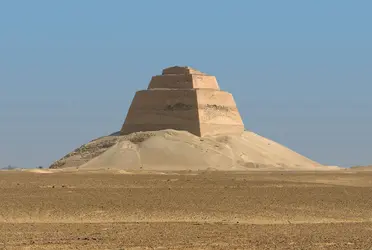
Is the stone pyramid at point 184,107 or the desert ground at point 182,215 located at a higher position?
the stone pyramid at point 184,107

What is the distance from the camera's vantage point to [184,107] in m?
67.4

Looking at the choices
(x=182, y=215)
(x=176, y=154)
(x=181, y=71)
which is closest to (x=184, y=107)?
(x=181, y=71)

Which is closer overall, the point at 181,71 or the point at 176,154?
the point at 176,154

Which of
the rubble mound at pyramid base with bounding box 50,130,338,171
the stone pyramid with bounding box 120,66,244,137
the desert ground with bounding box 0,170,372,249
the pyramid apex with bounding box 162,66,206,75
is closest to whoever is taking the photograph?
the desert ground with bounding box 0,170,372,249

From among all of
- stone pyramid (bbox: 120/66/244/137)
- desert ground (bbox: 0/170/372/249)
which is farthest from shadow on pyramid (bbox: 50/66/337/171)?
desert ground (bbox: 0/170/372/249)

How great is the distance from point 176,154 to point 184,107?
6657mm

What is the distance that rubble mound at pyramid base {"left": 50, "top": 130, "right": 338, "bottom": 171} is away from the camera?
60.3 meters

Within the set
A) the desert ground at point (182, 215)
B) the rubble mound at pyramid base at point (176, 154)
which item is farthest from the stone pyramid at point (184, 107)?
the desert ground at point (182, 215)

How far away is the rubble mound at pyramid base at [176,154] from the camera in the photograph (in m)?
60.3

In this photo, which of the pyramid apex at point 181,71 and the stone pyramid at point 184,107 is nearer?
the stone pyramid at point 184,107

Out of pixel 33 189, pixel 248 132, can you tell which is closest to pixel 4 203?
pixel 33 189

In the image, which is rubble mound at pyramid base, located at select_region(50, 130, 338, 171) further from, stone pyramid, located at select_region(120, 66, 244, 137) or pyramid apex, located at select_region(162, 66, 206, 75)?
pyramid apex, located at select_region(162, 66, 206, 75)

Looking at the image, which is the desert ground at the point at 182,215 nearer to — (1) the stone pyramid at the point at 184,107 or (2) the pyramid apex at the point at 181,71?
(1) the stone pyramid at the point at 184,107

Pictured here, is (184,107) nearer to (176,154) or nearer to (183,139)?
(183,139)
